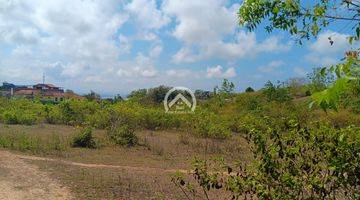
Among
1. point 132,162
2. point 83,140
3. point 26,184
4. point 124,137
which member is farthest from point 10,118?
point 26,184

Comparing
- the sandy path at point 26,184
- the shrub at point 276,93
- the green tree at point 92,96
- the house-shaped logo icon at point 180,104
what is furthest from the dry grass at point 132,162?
the green tree at point 92,96

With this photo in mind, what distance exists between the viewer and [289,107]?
21062 mm

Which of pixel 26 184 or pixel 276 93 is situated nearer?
pixel 26 184

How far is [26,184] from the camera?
7.54 meters

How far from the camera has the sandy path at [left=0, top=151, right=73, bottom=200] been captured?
6.84m

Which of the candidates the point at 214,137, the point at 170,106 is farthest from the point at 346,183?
the point at 170,106

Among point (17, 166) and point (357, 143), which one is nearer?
point (357, 143)

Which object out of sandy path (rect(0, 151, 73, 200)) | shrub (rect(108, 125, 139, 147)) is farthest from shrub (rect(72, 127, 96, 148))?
sandy path (rect(0, 151, 73, 200))

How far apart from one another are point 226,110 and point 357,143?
20778 mm

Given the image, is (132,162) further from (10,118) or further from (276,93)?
(276,93)

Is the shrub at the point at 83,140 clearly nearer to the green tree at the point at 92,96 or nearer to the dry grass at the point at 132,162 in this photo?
the dry grass at the point at 132,162

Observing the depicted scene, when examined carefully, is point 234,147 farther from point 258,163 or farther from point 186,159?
point 258,163

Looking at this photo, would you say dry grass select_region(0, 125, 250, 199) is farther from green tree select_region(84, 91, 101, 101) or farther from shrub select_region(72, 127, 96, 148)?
green tree select_region(84, 91, 101, 101)

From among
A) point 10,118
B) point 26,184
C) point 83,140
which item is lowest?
point 26,184
